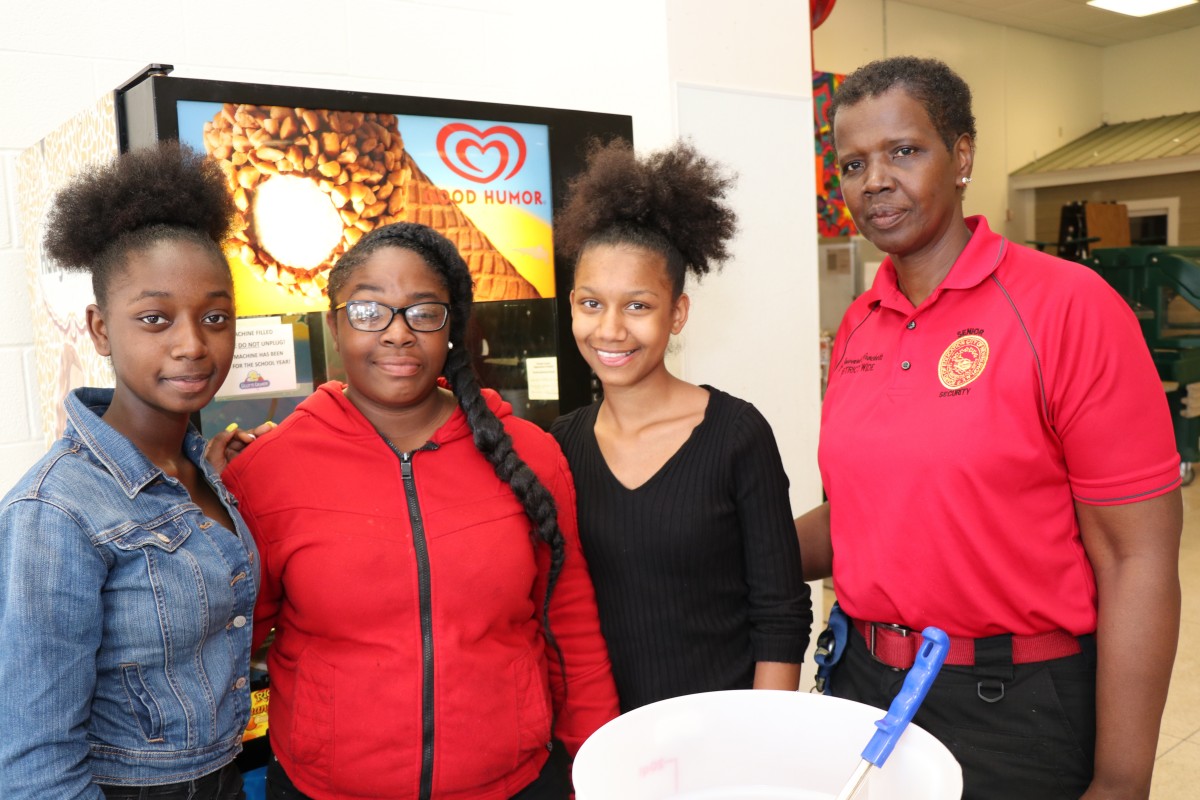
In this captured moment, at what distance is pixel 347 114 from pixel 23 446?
123 centimetres

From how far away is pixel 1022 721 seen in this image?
1380mm

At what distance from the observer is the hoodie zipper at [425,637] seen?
1.34 m

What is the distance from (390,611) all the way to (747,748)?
591mm

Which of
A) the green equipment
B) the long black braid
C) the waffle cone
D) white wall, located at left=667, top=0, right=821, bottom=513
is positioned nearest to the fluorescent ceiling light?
the green equipment

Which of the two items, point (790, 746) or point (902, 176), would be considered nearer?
point (790, 746)

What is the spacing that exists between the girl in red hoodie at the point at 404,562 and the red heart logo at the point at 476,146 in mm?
465

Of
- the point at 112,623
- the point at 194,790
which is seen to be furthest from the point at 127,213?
the point at 194,790

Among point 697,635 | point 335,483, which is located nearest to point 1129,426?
point 697,635

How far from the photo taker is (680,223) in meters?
1.73

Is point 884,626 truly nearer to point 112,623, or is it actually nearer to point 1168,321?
point 112,623

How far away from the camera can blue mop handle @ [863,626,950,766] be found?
0.84 metres

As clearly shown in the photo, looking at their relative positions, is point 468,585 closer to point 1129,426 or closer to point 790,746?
point 790,746

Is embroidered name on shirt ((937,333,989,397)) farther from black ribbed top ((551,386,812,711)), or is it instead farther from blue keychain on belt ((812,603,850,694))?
blue keychain on belt ((812,603,850,694))

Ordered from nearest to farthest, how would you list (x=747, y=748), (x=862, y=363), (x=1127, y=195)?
1. (x=747, y=748)
2. (x=862, y=363)
3. (x=1127, y=195)
